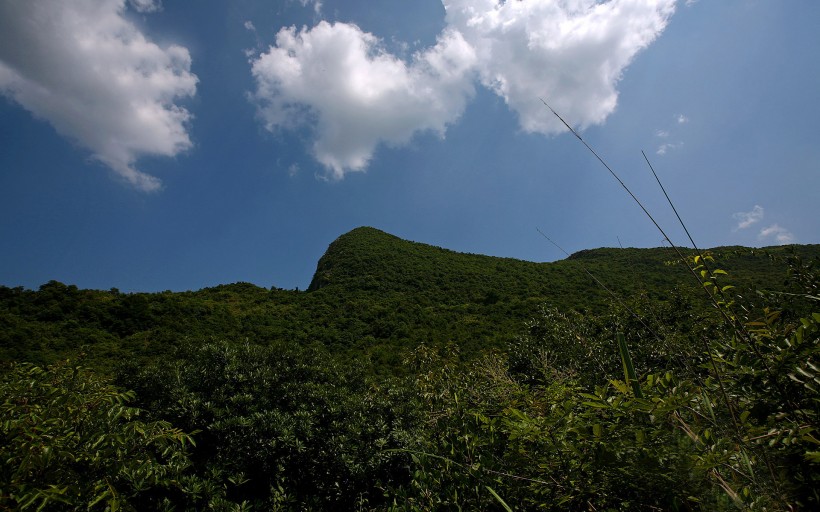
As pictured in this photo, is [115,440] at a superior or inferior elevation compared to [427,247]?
inferior

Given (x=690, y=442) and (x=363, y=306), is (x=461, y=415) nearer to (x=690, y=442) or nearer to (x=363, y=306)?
(x=690, y=442)

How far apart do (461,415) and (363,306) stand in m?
27.4


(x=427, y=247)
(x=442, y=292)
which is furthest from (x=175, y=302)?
(x=427, y=247)

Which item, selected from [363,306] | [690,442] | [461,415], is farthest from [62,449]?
[363,306]

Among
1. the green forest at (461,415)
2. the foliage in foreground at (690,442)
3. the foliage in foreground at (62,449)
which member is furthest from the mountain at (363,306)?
the foliage in foreground at (62,449)

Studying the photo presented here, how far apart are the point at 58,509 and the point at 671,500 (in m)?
3.91

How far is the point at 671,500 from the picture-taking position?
1.31m

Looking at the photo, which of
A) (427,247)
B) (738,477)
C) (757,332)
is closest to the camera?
(738,477)

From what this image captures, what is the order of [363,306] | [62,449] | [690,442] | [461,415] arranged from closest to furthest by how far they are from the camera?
[690,442] → [62,449] → [461,415] → [363,306]

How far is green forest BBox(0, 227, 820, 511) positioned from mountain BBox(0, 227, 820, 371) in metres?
0.33

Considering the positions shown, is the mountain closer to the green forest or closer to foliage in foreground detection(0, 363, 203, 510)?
the green forest

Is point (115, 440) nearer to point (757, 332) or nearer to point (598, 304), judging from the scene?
point (757, 332)

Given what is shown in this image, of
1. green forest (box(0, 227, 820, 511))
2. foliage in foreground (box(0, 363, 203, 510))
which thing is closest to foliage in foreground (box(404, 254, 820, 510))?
green forest (box(0, 227, 820, 511))

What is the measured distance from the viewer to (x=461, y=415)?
9.80 ft
